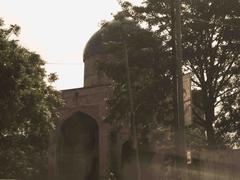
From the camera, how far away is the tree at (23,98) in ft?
48.1

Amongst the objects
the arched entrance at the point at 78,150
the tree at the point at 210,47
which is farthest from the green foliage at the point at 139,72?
the arched entrance at the point at 78,150

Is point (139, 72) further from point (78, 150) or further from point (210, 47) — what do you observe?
point (78, 150)

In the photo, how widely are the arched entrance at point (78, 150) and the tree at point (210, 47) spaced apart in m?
15.9

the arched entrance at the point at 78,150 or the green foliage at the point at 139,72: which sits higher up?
the green foliage at the point at 139,72

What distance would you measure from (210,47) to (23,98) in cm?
737

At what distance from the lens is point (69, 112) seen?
109ft

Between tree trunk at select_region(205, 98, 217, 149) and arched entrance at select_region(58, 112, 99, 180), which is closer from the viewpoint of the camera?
tree trunk at select_region(205, 98, 217, 149)

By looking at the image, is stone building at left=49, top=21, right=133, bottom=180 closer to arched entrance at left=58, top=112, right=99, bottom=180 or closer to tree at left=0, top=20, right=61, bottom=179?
arched entrance at left=58, top=112, right=99, bottom=180

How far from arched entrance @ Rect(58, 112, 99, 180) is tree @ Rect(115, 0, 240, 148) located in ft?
52.0

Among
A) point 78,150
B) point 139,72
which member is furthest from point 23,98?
point 78,150

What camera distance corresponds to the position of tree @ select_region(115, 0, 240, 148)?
59.0 ft

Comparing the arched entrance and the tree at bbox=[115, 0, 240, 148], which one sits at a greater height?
the tree at bbox=[115, 0, 240, 148]

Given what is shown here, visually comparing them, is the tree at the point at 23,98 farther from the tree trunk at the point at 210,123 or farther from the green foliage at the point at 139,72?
the tree trunk at the point at 210,123

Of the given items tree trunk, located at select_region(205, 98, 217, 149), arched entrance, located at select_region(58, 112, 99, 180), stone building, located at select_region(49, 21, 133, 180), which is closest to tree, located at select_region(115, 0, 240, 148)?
tree trunk, located at select_region(205, 98, 217, 149)
